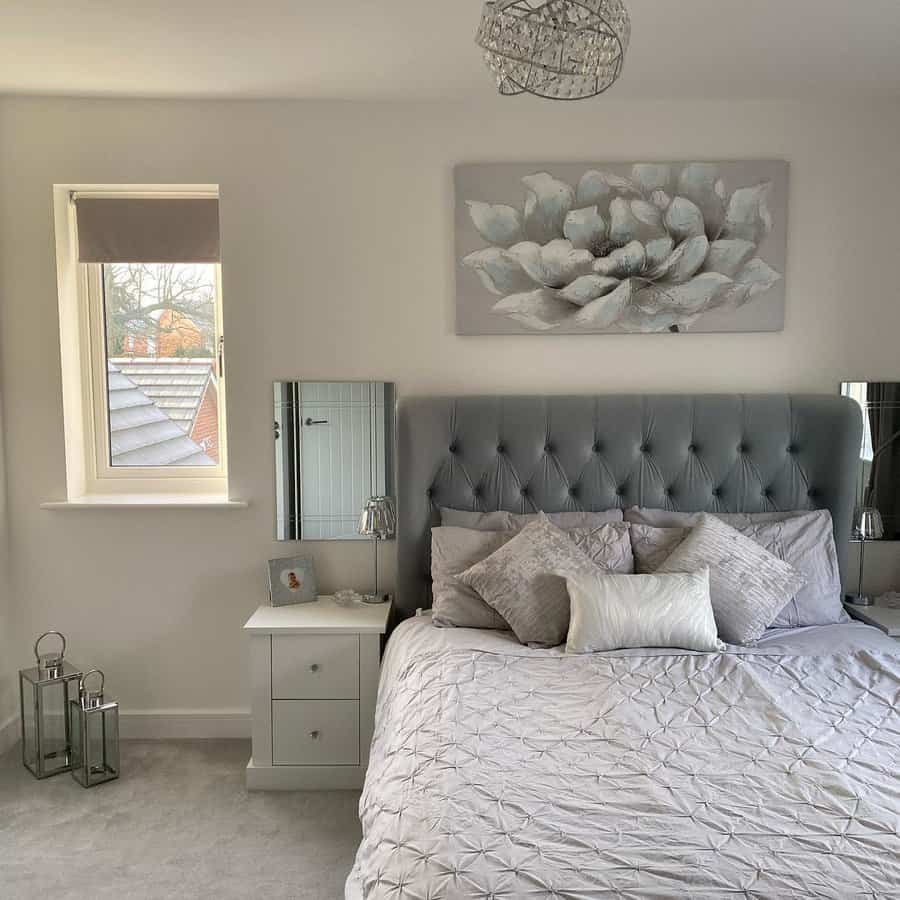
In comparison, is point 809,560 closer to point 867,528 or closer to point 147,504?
point 867,528

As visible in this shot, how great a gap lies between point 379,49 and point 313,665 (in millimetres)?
2020

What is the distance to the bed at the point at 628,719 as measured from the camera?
1489 mm

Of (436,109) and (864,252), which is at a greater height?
(436,109)

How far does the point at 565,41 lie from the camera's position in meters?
1.45

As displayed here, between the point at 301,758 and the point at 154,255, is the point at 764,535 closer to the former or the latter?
the point at 301,758

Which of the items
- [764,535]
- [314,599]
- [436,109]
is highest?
[436,109]

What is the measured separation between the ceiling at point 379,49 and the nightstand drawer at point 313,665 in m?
1.90

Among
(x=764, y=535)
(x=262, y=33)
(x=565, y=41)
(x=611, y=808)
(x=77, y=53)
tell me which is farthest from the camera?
(x=764, y=535)

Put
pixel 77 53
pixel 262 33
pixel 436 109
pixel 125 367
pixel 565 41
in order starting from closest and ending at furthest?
pixel 565 41
pixel 262 33
pixel 77 53
pixel 436 109
pixel 125 367

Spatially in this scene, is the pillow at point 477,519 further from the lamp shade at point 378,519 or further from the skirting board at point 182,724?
the skirting board at point 182,724

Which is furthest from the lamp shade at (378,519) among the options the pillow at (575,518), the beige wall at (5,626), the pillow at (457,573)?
the beige wall at (5,626)

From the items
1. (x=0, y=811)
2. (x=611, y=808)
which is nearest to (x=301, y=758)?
(x=0, y=811)

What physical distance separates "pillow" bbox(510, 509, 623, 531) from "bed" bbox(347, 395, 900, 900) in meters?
0.06

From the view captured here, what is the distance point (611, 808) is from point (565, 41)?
1.38 m
